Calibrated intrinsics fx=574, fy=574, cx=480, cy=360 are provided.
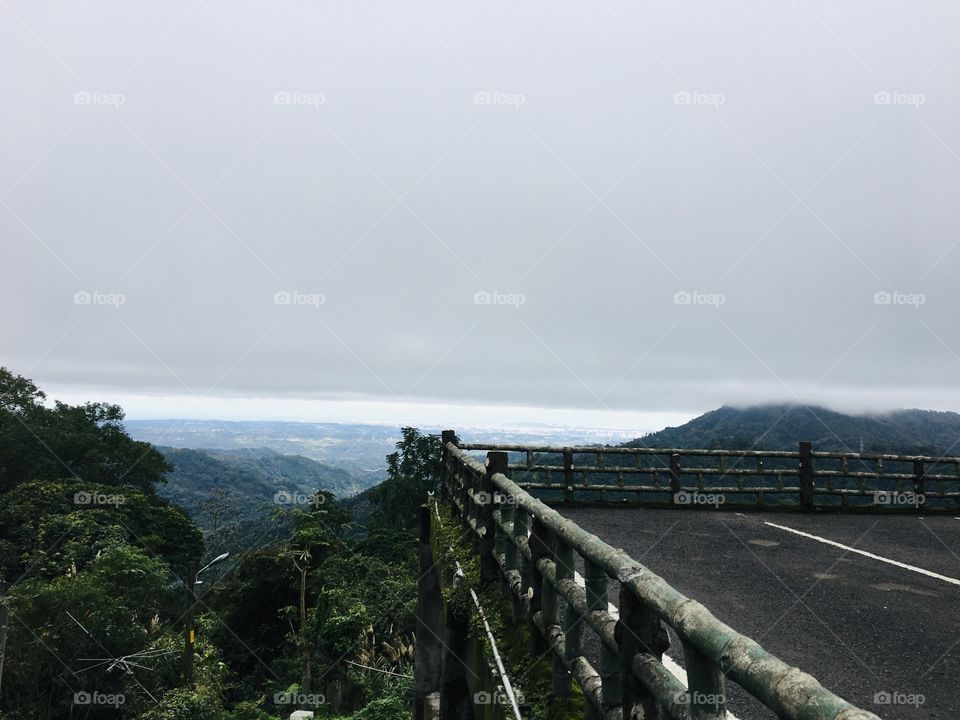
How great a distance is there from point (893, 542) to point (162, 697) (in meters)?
29.8

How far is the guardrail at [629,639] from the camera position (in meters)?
1.82

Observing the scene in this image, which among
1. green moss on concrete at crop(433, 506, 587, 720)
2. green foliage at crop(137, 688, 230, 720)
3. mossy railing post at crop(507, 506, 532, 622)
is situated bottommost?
green foliage at crop(137, 688, 230, 720)

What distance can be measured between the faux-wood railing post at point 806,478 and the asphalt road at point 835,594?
1.94m

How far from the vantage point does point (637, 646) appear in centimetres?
281

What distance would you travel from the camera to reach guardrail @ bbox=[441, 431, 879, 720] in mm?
1816

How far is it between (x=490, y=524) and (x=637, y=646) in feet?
14.2

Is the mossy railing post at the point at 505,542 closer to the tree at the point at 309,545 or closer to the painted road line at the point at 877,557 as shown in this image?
the painted road line at the point at 877,557

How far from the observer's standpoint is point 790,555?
8.38m

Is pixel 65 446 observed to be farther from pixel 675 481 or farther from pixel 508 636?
pixel 508 636

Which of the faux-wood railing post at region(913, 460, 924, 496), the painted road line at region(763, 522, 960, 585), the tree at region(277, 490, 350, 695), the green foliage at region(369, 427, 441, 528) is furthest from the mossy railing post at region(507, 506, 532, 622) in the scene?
the green foliage at region(369, 427, 441, 528)

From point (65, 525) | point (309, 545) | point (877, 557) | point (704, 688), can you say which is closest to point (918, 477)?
point (877, 557)

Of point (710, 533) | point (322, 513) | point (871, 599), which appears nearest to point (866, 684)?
point (871, 599)

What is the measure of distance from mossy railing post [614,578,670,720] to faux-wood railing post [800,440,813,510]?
1298cm

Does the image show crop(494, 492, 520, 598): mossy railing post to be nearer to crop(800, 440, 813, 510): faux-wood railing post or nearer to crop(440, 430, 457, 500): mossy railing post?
crop(440, 430, 457, 500): mossy railing post
